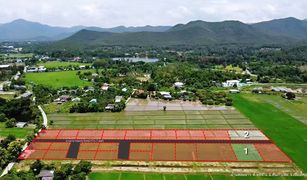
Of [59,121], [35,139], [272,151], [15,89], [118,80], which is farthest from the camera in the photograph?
[118,80]

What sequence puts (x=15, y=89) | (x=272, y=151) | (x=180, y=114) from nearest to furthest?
(x=272, y=151)
(x=180, y=114)
(x=15, y=89)

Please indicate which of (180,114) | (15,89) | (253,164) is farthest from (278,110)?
(15,89)

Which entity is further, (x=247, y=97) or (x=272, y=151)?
(x=247, y=97)

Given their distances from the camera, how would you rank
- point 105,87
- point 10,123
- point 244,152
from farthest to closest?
point 105,87, point 10,123, point 244,152

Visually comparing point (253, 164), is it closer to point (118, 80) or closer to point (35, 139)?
point (35, 139)

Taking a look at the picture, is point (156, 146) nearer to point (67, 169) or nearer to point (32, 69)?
point (67, 169)

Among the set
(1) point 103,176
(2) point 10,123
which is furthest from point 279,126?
(2) point 10,123

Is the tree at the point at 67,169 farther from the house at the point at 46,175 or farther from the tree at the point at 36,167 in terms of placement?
the tree at the point at 36,167
